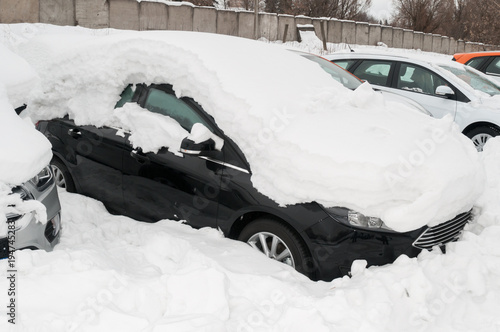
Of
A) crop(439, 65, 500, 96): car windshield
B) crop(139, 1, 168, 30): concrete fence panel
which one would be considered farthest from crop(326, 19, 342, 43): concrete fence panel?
crop(439, 65, 500, 96): car windshield

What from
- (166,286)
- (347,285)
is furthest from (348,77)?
(166,286)

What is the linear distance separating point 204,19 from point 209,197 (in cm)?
1463

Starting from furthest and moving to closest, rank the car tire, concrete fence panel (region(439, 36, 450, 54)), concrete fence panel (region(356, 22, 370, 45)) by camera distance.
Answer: concrete fence panel (region(439, 36, 450, 54))
concrete fence panel (region(356, 22, 370, 45))
the car tire

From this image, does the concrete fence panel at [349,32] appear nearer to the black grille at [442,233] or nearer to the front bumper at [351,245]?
the black grille at [442,233]

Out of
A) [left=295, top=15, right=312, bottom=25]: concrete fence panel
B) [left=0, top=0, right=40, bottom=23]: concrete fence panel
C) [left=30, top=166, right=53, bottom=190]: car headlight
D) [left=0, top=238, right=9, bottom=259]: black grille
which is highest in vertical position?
[left=295, top=15, right=312, bottom=25]: concrete fence panel

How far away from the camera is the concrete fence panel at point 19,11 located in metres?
12.7

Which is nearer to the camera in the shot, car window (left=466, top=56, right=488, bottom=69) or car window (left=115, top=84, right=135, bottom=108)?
car window (left=115, top=84, right=135, bottom=108)

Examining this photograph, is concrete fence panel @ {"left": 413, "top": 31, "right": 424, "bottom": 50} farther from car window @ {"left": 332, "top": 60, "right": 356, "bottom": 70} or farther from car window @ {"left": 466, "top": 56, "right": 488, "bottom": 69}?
car window @ {"left": 332, "top": 60, "right": 356, "bottom": 70}

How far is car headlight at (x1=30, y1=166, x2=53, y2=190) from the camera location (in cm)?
312

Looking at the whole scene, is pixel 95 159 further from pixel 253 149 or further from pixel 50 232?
pixel 253 149

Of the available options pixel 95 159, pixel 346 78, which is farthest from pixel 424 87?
pixel 95 159

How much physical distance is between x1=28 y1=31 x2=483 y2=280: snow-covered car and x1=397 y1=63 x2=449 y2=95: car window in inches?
153

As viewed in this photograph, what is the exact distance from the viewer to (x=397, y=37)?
Answer: 86.4 feet

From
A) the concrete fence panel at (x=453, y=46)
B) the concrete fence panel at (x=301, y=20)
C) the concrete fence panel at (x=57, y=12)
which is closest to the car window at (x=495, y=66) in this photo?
the concrete fence panel at (x=57, y=12)
